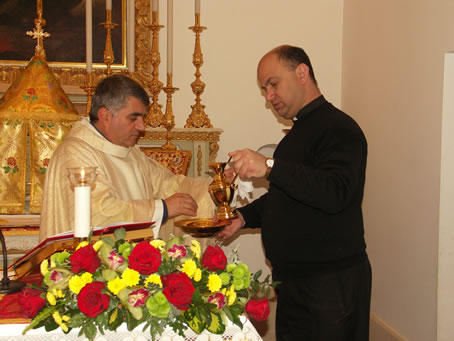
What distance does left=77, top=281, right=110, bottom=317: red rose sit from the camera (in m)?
1.54

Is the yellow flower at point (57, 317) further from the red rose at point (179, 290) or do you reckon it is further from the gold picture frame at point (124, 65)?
the gold picture frame at point (124, 65)

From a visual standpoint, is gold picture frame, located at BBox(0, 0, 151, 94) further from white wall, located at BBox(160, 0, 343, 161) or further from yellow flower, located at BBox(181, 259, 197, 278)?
yellow flower, located at BBox(181, 259, 197, 278)

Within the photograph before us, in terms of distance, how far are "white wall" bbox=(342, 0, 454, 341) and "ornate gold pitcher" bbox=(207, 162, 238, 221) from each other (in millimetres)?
1597

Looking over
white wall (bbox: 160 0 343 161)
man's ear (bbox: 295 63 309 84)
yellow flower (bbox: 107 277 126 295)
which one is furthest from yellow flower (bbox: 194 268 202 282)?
white wall (bbox: 160 0 343 161)

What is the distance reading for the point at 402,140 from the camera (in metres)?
4.49

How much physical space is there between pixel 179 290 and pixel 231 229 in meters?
1.88

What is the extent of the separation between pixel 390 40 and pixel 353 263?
2.35m

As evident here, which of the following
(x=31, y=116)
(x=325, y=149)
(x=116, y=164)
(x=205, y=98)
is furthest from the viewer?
(x=205, y=98)

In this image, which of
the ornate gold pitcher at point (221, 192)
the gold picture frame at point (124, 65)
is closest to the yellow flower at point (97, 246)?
the ornate gold pitcher at point (221, 192)

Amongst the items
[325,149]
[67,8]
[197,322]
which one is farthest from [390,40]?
[197,322]

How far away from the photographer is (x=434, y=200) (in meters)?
3.98

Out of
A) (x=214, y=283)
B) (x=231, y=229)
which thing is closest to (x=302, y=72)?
(x=231, y=229)

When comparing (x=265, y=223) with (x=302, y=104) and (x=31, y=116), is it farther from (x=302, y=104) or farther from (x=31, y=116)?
(x=31, y=116)

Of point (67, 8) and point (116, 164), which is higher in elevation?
point (67, 8)
